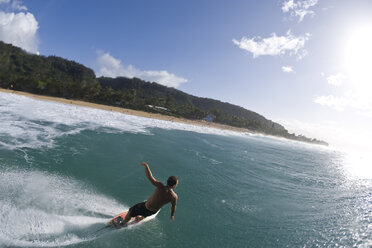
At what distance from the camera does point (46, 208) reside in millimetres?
5793

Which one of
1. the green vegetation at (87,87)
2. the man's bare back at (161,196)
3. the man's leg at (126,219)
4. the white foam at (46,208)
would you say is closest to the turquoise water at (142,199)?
the white foam at (46,208)

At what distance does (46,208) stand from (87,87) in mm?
68410

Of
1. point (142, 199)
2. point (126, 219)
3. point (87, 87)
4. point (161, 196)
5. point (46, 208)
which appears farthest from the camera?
point (87, 87)

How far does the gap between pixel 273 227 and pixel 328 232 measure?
89.6 inches

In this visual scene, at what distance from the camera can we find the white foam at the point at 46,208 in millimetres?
4691

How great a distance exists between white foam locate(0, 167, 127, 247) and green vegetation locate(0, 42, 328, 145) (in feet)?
198

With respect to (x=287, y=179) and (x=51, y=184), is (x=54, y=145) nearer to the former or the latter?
(x=51, y=184)

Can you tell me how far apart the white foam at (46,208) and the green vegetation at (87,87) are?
198ft

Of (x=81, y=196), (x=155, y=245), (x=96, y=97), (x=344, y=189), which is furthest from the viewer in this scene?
(x=96, y=97)

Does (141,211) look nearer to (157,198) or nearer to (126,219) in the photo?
(126,219)

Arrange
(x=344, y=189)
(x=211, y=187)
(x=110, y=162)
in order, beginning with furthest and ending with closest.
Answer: (x=344, y=189) < (x=110, y=162) < (x=211, y=187)

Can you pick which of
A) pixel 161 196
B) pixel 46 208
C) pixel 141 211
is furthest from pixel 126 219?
pixel 46 208

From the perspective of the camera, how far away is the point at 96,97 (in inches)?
2751

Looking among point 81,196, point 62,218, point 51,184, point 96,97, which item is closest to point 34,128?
point 51,184
